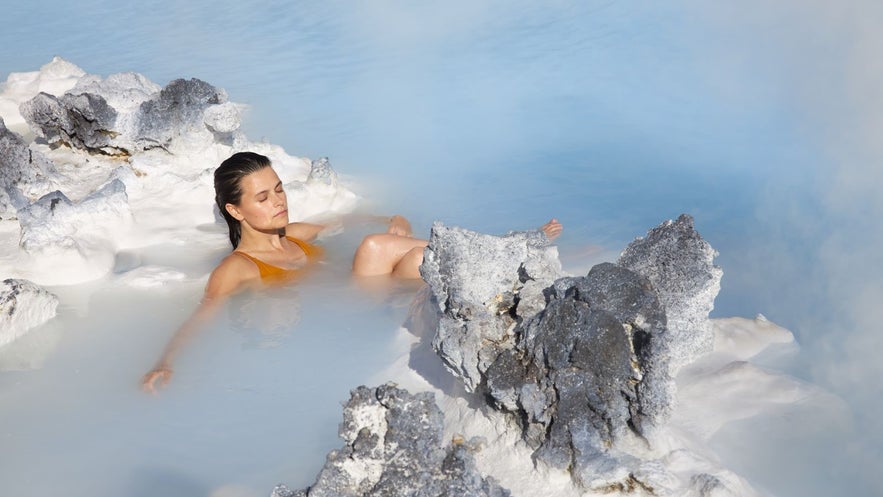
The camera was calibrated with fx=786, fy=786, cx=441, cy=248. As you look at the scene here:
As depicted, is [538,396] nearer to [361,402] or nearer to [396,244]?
[361,402]

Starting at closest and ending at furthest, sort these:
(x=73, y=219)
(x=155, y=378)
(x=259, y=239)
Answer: (x=155, y=378) < (x=259, y=239) < (x=73, y=219)

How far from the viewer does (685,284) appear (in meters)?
2.54

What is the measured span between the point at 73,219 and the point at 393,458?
290 centimetres

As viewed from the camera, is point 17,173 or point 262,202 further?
point 17,173

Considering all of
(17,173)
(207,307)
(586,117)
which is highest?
(586,117)

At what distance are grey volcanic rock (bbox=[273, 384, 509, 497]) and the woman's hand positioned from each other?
1.25 metres

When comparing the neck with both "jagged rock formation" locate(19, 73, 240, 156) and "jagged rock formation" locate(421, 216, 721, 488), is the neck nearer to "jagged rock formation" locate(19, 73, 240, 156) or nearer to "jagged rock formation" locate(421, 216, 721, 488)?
"jagged rock formation" locate(19, 73, 240, 156)

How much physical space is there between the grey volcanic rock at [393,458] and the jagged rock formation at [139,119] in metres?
3.45

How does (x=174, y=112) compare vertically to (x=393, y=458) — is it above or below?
above

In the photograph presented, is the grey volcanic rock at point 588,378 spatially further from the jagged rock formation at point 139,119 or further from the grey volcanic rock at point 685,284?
the jagged rock formation at point 139,119

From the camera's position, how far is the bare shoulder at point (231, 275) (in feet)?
12.1

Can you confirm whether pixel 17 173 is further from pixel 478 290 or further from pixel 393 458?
pixel 393 458

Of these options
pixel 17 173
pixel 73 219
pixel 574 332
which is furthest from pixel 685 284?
pixel 17 173

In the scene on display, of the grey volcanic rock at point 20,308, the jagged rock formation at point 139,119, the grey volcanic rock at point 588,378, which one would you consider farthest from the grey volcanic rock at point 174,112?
the grey volcanic rock at point 588,378
